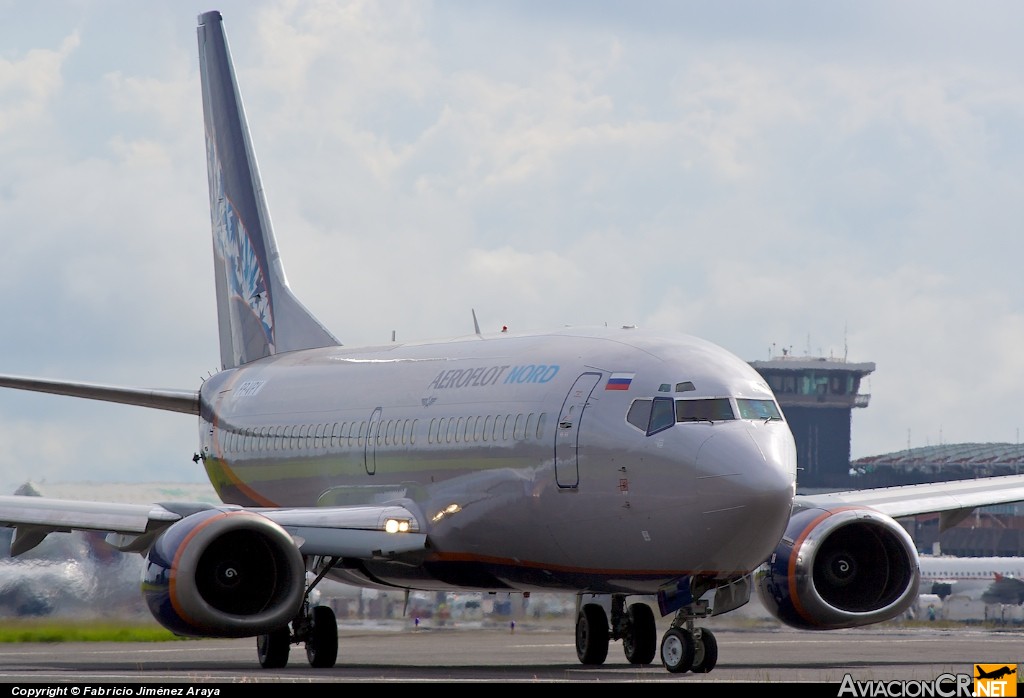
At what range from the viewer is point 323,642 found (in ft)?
83.0

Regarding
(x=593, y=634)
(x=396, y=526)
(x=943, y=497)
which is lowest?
(x=593, y=634)

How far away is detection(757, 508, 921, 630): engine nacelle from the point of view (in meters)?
22.8

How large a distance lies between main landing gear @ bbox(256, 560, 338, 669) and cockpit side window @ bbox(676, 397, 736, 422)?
6231 millimetres

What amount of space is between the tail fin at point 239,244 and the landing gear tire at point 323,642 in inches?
298

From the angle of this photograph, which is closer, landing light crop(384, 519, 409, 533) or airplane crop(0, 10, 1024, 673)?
airplane crop(0, 10, 1024, 673)

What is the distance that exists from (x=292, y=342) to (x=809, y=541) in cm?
1236

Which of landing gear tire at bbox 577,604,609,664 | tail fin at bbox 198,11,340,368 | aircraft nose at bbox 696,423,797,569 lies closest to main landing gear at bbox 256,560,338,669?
landing gear tire at bbox 577,604,609,664

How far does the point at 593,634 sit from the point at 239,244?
1245 centimetres

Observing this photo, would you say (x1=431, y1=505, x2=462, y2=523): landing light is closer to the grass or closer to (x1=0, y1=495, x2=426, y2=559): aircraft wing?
(x1=0, y1=495, x2=426, y2=559): aircraft wing

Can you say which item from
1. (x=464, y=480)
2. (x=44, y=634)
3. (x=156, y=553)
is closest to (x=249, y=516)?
(x=156, y=553)

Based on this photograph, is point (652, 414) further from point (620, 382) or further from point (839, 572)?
point (839, 572)

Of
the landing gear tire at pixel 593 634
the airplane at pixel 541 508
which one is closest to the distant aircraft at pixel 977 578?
the airplane at pixel 541 508

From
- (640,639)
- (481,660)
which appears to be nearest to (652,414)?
(640,639)

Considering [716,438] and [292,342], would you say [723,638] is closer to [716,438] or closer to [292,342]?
[292,342]
